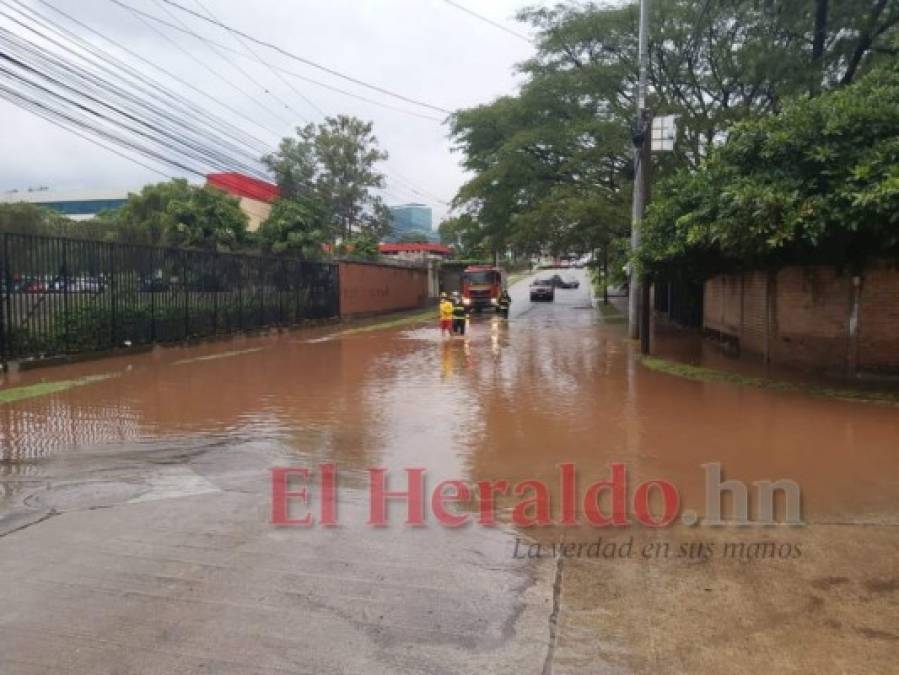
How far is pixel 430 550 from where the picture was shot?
475 centimetres

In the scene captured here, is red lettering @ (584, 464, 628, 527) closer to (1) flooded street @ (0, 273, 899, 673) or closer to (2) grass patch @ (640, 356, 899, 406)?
(1) flooded street @ (0, 273, 899, 673)

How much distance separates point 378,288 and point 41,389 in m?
24.6

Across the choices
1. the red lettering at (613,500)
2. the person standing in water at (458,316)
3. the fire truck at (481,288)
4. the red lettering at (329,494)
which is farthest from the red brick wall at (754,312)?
the fire truck at (481,288)

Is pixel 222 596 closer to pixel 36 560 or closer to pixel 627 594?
pixel 36 560

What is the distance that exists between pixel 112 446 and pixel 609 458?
17.2 ft

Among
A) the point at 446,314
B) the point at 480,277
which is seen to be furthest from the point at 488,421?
the point at 480,277

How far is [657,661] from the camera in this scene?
11.1ft

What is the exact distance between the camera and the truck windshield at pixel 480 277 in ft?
121

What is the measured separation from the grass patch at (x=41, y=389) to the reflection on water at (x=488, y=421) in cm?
28

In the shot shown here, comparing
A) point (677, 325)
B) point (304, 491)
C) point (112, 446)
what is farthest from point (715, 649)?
point (677, 325)

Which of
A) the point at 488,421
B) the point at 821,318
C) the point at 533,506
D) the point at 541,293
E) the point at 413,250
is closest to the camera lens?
the point at 533,506

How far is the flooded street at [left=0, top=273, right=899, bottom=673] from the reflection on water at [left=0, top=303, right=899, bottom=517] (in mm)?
50

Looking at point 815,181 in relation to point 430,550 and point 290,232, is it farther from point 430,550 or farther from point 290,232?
point 290,232

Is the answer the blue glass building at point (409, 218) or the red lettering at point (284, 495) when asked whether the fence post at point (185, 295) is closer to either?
the red lettering at point (284, 495)
